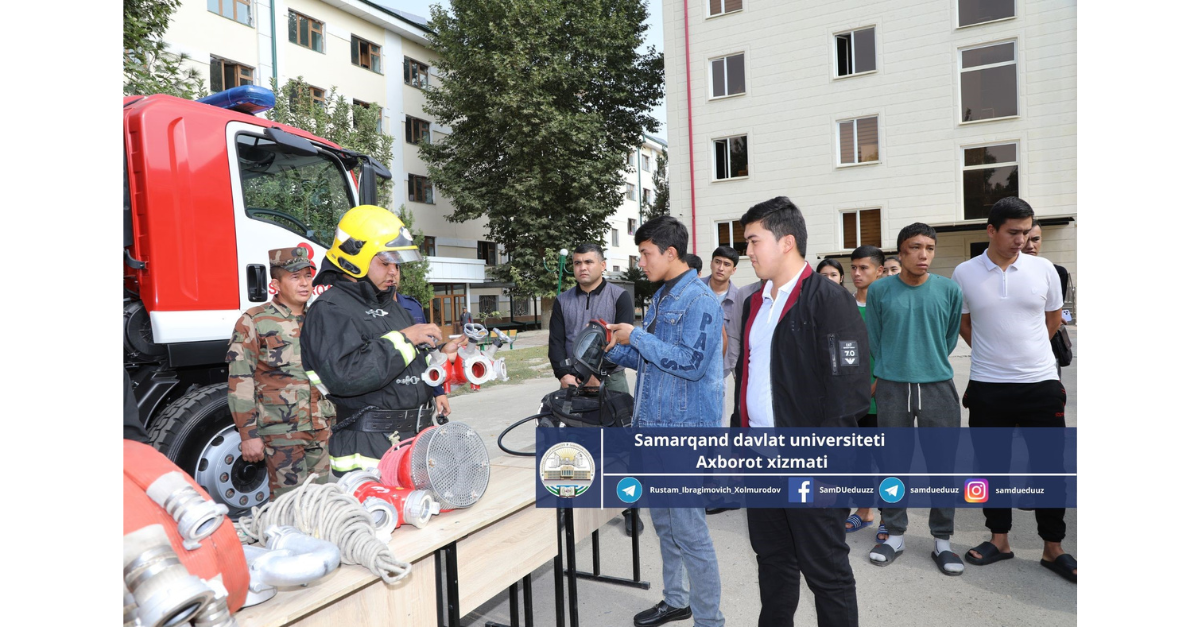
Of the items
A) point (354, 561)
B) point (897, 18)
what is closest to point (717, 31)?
A: point (897, 18)

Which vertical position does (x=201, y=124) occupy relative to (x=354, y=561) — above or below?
above

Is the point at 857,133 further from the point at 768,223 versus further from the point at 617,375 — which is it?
the point at 768,223

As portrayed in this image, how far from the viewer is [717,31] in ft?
52.7

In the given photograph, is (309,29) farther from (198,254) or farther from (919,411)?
(919,411)

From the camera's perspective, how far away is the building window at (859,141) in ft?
48.3

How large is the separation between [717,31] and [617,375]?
14418 mm

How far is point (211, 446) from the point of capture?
11.4 feet

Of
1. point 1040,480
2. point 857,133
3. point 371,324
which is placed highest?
point 857,133

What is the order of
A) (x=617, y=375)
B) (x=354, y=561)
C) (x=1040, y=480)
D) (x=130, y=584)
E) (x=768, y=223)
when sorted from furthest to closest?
1. (x=617, y=375)
2. (x=1040, y=480)
3. (x=768, y=223)
4. (x=354, y=561)
5. (x=130, y=584)

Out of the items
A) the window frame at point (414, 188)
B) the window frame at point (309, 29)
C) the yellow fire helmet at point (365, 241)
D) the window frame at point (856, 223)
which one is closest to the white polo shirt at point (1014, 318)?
the yellow fire helmet at point (365, 241)

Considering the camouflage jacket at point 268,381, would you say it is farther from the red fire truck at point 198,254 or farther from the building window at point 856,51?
the building window at point 856,51

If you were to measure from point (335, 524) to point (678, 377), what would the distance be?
1455 mm

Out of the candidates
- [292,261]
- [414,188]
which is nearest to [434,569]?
[292,261]

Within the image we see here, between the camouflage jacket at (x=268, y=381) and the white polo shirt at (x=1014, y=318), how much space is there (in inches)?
133
